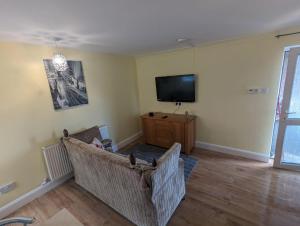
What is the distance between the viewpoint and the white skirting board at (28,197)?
2084 millimetres

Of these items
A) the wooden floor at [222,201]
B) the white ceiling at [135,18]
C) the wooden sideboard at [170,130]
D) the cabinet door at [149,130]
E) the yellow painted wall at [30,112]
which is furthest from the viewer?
the cabinet door at [149,130]

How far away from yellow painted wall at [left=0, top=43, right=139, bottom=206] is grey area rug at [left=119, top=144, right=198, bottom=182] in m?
1.08

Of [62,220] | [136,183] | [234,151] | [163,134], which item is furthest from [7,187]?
[234,151]

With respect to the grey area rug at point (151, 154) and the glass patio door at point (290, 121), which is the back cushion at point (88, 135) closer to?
the grey area rug at point (151, 154)

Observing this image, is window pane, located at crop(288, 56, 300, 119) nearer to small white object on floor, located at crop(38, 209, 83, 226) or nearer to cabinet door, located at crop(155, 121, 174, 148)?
cabinet door, located at crop(155, 121, 174, 148)

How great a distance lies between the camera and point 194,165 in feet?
9.40

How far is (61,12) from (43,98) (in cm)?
149

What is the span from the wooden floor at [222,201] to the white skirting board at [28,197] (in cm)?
8

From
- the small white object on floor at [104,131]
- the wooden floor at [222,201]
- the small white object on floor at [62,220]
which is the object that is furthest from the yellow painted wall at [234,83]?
the small white object on floor at [62,220]

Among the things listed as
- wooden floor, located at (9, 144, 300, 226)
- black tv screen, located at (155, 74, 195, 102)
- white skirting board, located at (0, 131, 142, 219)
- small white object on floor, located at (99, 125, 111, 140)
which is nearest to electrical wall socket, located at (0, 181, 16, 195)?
white skirting board, located at (0, 131, 142, 219)

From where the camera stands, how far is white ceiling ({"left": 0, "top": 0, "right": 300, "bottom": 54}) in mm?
1293

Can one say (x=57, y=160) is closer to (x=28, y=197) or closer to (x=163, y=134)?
(x=28, y=197)

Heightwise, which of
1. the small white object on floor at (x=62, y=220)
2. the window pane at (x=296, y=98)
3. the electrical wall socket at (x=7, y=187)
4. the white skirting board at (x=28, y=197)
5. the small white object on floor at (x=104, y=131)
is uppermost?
the window pane at (x=296, y=98)

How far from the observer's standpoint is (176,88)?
3451 mm
